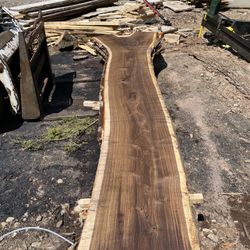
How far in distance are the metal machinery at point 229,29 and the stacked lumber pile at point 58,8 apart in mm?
5208

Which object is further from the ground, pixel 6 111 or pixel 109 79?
pixel 109 79

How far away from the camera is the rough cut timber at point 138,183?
2.49 meters

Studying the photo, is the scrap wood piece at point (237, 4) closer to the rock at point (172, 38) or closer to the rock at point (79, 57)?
the rock at point (172, 38)

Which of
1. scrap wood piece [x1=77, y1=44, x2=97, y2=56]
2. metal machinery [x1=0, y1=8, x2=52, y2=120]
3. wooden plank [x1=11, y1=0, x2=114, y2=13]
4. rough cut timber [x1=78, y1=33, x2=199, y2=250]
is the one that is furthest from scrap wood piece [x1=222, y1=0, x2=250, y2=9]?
rough cut timber [x1=78, y1=33, x2=199, y2=250]

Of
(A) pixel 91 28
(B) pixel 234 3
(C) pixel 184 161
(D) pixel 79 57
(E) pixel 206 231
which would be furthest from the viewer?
(B) pixel 234 3

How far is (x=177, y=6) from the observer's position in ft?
42.2

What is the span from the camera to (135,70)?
6078 millimetres

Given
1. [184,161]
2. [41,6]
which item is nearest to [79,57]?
[41,6]

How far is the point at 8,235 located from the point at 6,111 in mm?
2873

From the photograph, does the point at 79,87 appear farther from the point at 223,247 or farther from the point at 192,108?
the point at 223,247

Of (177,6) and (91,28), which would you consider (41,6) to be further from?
(177,6)

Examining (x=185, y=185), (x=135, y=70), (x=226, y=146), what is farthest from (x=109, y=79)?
(x=185, y=185)

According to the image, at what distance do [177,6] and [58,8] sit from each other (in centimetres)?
506

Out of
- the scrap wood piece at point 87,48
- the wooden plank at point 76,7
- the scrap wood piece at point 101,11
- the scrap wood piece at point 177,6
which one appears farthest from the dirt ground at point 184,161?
the scrap wood piece at point 177,6
